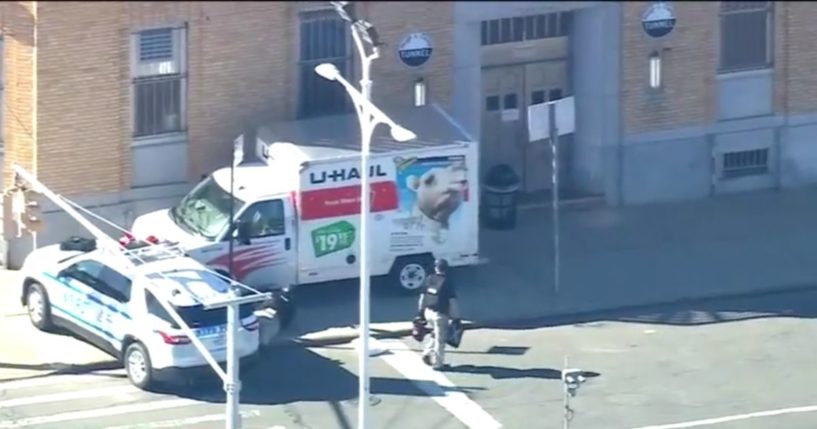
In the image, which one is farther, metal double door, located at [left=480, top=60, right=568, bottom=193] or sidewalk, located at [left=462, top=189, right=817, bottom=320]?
metal double door, located at [left=480, top=60, right=568, bottom=193]

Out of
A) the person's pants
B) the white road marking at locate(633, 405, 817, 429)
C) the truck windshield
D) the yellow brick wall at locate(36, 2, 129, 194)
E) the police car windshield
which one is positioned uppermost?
the yellow brick wall at locate(36, 2, 129, 194)

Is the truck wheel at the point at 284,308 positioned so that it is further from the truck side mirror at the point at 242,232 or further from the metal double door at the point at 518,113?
the metal double door at the point at 518,113

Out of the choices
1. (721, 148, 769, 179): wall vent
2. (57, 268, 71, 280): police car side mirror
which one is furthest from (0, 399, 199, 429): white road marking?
(721, 148, 769, 179): wall vent

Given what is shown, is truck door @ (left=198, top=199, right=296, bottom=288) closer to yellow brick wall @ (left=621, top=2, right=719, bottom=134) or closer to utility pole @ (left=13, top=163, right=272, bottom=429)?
utility pole @ (left=13, top=163, right=272, bottom=429)

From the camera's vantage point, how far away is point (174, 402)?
23.6 metres

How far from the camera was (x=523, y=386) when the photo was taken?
80.0 feet

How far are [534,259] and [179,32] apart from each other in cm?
598

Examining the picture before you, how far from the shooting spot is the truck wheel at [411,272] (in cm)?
2752

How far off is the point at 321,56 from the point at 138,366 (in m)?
7.40

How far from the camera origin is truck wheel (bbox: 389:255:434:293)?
27.5 metres

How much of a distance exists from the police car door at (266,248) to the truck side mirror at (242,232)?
0.08ft

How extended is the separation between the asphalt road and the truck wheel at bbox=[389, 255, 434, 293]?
1.53 m

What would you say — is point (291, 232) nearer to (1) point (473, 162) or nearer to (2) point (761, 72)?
(1) point (473, 162)

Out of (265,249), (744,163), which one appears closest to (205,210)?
(265,249)
